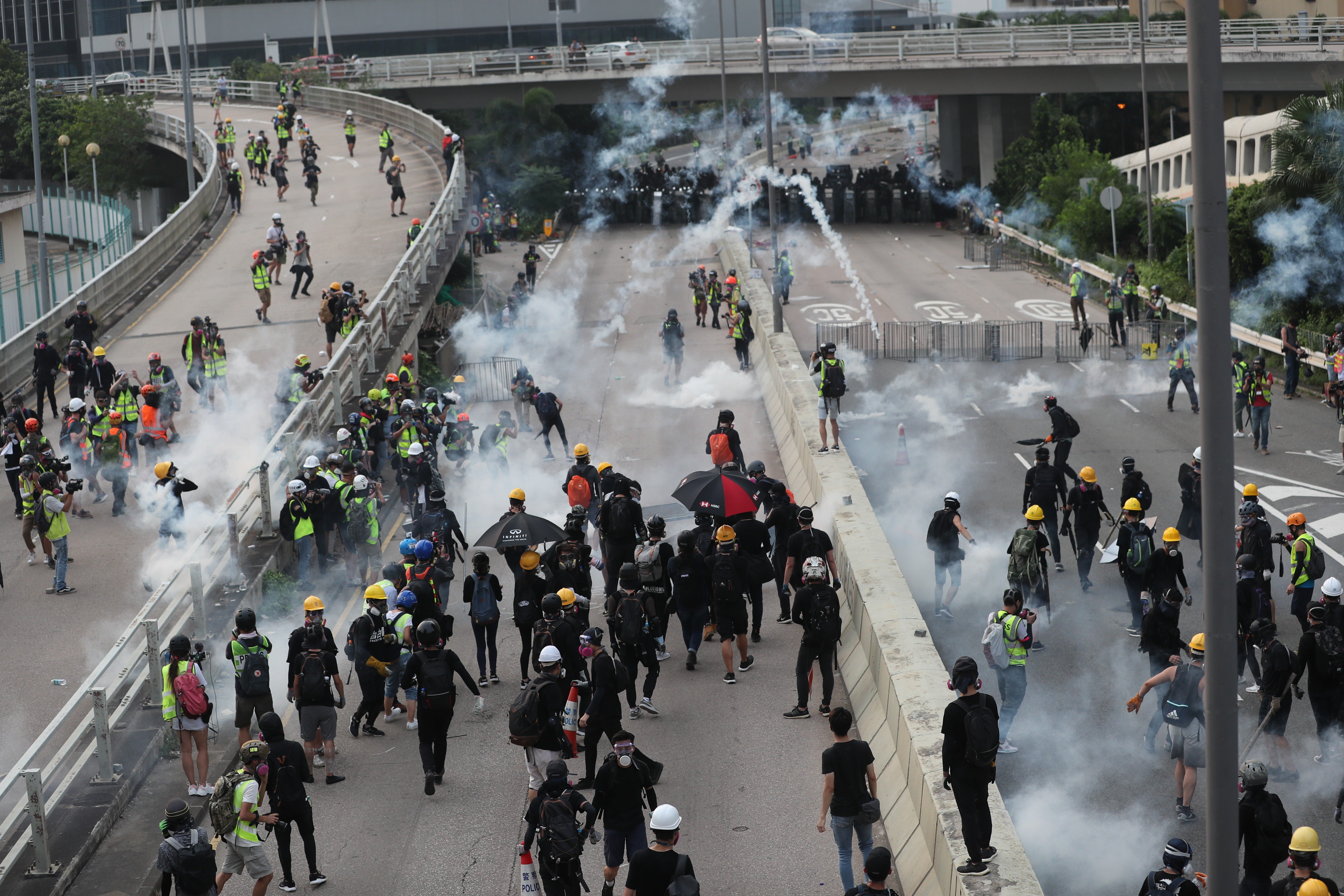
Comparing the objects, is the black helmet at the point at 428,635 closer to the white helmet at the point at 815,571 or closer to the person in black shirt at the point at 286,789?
the person in black shirt at the point at 286,789

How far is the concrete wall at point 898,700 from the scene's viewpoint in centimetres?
956

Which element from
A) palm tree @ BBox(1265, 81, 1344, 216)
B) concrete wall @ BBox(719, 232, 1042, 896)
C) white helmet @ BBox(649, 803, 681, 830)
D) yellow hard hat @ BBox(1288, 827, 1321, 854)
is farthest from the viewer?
palm tree @ BBox(1265, 81, 1344, 216)

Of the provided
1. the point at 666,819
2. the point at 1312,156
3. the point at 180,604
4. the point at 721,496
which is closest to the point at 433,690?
the point at 666,819

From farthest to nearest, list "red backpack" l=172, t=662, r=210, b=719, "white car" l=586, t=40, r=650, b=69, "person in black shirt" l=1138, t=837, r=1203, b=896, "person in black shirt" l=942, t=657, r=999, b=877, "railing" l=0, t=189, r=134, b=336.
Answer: "white car" l=586, t=40, r=650, b=69 < "railing" l=0, t=189, r=134, b=336 < "red backpack" l=172, t=662, r=210, b=719 < "person in black shirt" l=942, t=657, r=999, b=877 < "person in black shirt" l=1138, t=837, r=1203, b=896

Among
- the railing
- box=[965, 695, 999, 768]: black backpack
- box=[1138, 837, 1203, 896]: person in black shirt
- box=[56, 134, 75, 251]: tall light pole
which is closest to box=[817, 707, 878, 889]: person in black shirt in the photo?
box=[965, 695, 999, 768]: black backpack

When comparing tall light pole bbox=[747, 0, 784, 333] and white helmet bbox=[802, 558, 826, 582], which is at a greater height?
tall light pole bbox=[747, 0, 784, 333]

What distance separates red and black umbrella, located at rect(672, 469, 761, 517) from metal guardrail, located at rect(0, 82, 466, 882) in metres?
5.11

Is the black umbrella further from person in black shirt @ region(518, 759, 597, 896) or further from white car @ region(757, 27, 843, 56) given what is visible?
white car @ region(757, 27, 843, 56)

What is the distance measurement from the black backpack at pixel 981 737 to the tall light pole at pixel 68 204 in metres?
38.3

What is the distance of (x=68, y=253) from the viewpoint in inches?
1570

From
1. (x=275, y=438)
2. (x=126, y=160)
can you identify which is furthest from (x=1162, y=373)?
(x=126, y=160)

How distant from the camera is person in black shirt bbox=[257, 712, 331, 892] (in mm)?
10484

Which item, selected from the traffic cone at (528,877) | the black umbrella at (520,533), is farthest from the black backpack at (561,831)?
the black umbrella at (520,533)

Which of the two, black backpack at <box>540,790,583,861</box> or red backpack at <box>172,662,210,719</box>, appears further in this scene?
red backpack at <box>172,662,210,719</box>
